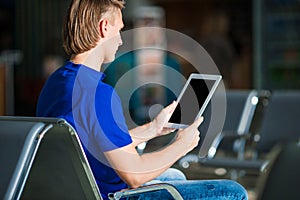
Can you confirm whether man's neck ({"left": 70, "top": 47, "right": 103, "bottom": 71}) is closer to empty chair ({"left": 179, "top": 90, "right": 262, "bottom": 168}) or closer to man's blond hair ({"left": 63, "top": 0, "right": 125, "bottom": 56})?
man's blond hair ({"left": 63, "top": 0, "right": 125, "bottom": 56})

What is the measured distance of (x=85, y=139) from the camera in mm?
2576

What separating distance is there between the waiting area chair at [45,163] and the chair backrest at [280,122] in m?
2.46

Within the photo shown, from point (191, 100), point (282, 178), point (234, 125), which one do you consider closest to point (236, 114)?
point (234, 125)

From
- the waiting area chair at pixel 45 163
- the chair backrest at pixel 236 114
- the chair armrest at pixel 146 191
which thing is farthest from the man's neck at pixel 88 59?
the chair backrest at pixel 236 114

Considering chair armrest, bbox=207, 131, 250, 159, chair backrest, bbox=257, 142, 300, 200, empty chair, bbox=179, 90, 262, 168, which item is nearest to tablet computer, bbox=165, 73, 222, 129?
chair backrest, bbox=257, 142, 300, 200

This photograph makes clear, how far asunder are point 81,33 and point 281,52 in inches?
226

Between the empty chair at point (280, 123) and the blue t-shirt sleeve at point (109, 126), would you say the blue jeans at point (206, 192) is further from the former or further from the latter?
the empty chair at point (280, 123)

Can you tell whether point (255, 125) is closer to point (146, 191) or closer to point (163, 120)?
point (163, 120)

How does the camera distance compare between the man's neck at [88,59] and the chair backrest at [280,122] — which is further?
the chair backrest at [280,122]

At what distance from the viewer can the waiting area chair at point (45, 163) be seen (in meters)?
2.31

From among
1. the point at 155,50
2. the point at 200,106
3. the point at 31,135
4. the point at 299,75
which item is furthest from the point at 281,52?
the point at 31,135

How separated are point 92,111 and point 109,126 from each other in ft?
0.26

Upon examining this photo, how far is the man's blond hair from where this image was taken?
8.71ft

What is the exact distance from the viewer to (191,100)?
287 centimetres
